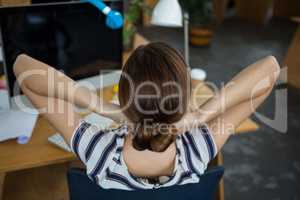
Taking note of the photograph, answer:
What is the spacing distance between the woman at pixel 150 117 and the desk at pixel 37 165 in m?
0.25

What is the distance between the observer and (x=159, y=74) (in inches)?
31.5

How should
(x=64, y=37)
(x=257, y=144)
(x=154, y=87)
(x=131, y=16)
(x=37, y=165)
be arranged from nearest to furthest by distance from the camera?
1. (x=154, y=87)
2. (x=37, y=165)
3. (x=64, y=37)
4. (x=131, y=16)
5. (x=257, y=144)

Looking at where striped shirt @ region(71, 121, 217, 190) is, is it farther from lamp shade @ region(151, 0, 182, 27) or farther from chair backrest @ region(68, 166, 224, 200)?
lamp shade @ region(151, 0, 182, 27)

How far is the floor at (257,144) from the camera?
7.55 feet

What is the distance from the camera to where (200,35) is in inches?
175

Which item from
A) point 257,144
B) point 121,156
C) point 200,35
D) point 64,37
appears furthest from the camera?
point 200,35

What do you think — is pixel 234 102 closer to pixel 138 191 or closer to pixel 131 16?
pixel 138 191

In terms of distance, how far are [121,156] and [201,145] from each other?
0.74ft

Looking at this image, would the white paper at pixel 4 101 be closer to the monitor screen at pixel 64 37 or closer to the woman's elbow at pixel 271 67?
the monitor screen at pixel 64 37

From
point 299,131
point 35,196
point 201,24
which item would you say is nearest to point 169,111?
point 35,196

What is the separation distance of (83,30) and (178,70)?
84 centimetres

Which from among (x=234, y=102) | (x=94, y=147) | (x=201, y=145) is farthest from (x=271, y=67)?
(x=94, y=147)

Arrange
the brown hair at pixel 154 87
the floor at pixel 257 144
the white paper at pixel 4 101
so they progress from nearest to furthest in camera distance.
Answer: the brown hair at pixel 154 87 → the white paper at pixel 4 101 → the floor at pixel 257 144

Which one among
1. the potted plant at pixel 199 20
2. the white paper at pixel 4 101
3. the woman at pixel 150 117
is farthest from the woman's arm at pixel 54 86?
the potted plant at pixel 199 20
